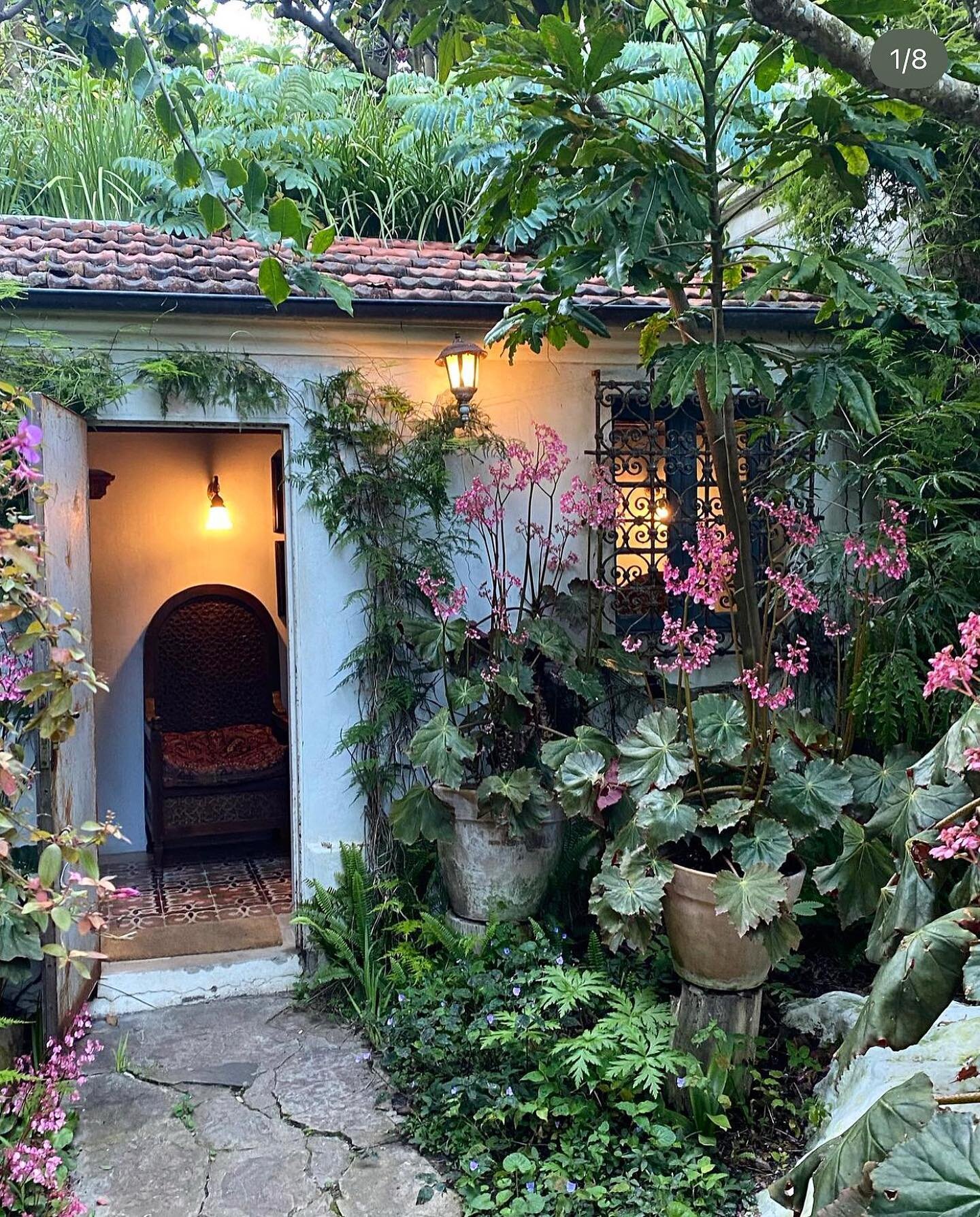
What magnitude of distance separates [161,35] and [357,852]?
3.94 meters

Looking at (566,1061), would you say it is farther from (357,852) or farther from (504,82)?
(504,82)

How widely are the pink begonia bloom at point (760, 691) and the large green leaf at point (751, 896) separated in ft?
2.19

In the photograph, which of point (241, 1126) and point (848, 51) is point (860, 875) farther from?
point (848, 51)

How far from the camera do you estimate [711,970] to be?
400 centimetres

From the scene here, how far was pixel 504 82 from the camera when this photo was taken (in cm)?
923

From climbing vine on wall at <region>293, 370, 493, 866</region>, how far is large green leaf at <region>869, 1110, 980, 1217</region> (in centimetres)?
400

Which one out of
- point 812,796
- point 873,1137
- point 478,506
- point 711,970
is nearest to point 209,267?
point 478,506

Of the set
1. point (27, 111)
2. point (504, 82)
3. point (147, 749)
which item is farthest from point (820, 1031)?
point (27, 111)

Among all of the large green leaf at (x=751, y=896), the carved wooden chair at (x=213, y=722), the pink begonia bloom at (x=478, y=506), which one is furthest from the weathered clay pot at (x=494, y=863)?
the carved wooden chair at (x=213, y=722)

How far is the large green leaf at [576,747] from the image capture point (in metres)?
4.68

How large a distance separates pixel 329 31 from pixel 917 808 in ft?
44.9

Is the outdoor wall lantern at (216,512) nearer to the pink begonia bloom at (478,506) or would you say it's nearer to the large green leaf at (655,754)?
the pink begonia bloom at (478,506)

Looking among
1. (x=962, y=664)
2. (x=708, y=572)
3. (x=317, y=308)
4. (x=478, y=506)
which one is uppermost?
(x=317, y=308)

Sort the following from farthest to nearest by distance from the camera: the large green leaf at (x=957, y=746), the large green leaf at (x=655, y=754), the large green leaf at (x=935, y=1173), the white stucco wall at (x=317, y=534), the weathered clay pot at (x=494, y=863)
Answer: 1. the white stucco wall at (x=317, y=534)
2. the weathered clay pot at (x=494, y=863)
3. the large green leaf at (x=655, y=754)
4. the large green leaf at (x=957, y=746)
5. the large green leaf at (x=935, y=1173)
